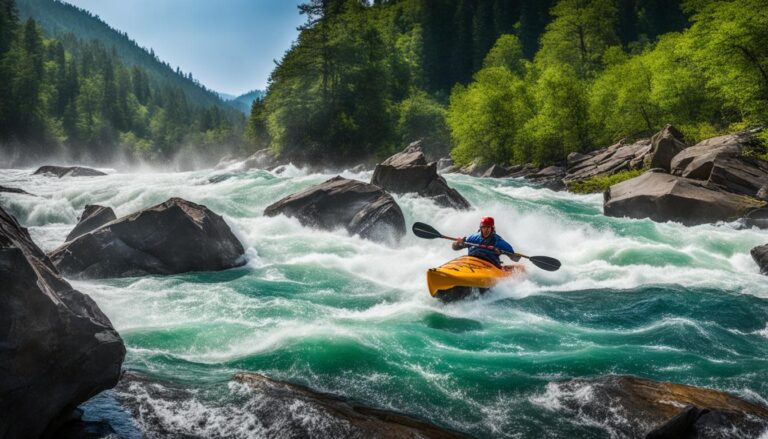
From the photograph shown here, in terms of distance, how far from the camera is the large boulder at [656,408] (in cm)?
470

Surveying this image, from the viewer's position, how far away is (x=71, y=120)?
74938mm

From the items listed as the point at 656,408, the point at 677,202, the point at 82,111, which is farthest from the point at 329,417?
the point at 82,111

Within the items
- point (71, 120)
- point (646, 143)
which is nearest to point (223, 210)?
point (646, 143)

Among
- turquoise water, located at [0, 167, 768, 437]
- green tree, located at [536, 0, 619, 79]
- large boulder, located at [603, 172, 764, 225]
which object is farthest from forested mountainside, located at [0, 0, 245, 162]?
large boulder, located at [603, 172, 764, 225]

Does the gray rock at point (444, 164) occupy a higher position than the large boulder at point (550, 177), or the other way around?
the gray rock at point (444, 164)

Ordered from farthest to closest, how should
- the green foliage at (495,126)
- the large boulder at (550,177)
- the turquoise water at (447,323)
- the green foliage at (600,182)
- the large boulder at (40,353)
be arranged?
the green foliage at (495,126), the large boulder at (550,177), the green foliage at (600,182), the turquoise water at (447,323), the large boulder at (40,353)

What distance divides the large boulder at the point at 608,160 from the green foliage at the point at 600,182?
76 cm

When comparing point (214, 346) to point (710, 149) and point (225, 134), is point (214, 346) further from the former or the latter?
point (225, 134)

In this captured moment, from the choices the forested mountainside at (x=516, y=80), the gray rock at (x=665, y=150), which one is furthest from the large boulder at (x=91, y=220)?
the forested mountainside at (x=516, y=80)

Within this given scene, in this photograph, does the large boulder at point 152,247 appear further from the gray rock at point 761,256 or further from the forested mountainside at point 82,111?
the forested mountainside at point 82,111

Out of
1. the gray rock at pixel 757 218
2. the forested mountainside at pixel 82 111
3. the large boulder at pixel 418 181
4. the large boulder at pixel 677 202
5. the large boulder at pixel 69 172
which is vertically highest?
the forested mountainside at pixel 82 111

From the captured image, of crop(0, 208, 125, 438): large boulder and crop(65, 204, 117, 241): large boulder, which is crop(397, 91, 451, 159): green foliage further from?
crop(0, 208, 125, 438): large boulder

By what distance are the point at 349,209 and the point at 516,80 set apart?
27.4m

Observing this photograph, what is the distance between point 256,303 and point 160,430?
4.81 m
